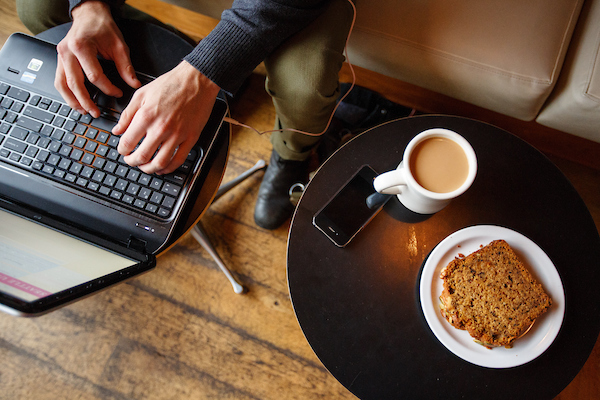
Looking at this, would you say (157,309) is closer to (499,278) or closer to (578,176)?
(499,278)

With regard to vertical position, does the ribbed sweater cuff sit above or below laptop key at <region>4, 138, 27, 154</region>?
above

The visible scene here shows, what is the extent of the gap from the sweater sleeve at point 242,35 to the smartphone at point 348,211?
35 centimetres

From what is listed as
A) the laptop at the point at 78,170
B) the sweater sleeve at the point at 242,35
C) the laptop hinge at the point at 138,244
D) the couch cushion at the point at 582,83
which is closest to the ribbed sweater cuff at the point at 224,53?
the sweater sleeve at the point at 242,35

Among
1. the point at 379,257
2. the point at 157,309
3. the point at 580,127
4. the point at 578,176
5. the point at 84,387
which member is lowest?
the point at 84,387

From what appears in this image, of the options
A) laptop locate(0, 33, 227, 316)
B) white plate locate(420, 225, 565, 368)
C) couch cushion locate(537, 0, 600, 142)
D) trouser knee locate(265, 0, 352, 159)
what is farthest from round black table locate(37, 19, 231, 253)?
couch cushion locate(537, 0, 600, 142)

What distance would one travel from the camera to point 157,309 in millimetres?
1241

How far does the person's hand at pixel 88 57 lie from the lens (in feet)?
2.35

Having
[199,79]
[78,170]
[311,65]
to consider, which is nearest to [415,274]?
[311,65]

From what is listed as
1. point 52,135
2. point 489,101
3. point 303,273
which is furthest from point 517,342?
point 52,135

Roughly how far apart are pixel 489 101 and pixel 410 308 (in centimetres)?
74

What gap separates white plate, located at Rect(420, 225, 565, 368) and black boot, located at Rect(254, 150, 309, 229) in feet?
2.05

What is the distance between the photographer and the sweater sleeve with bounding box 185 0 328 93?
0.72m

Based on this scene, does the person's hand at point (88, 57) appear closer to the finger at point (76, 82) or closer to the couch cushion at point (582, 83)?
the finger at point (76, 82)

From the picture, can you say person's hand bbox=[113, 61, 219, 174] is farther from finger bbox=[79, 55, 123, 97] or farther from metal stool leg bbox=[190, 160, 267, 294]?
metal stool leg bbox=[190, 160, 267, 294]
